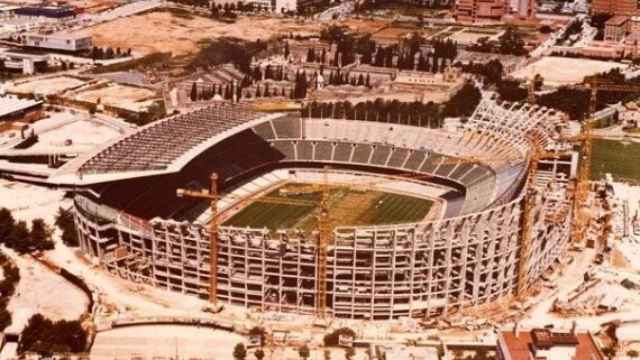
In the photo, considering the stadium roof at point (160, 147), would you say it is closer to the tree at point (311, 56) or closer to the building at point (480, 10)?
the tree at point (311, 56)

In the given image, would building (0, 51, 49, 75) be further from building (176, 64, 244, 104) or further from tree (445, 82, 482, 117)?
tree (445, 82, 482, 117)

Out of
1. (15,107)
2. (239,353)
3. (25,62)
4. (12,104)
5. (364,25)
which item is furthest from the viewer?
(364,25)

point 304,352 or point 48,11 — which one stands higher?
point 48,11

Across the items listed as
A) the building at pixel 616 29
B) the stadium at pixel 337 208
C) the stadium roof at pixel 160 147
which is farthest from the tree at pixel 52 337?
the building at pixel 616 29

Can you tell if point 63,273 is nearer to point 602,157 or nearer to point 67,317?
point 67,317

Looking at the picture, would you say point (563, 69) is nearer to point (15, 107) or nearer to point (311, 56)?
point (311, 56)

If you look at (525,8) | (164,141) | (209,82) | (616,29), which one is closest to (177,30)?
(209,82)
